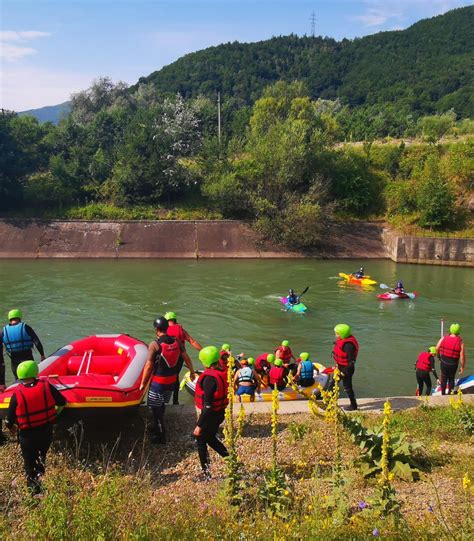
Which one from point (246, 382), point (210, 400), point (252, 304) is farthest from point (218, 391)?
point (252, 304)

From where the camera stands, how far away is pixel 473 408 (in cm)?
824

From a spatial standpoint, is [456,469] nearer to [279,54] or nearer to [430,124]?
[430,124]

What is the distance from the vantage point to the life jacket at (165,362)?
7.21 m

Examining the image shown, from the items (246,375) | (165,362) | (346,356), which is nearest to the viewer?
(165,362)

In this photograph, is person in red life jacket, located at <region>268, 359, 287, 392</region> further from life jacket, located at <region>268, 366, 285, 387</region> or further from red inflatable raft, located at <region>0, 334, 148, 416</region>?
red inflatable raft, located at <region>0, 334, 148, 416</region>

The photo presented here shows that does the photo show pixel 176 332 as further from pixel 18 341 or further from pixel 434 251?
pixel 434 251

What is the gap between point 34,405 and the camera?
575cm

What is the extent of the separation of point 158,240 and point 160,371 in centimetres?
2697

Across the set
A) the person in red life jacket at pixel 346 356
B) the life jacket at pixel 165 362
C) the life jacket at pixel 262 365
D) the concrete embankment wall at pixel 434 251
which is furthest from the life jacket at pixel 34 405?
the concrete embankment wall at pixel 434 251

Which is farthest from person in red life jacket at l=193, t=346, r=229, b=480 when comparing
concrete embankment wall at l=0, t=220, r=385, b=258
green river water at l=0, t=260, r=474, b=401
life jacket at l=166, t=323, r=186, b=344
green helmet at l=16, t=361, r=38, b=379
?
concrete embankment wall at l=0, t=220, r=385, b=258

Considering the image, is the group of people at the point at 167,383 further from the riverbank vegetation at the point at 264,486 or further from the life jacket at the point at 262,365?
the life jacket at the point at 262,365

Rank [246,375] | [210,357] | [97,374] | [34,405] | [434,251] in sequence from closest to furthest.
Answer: [34,405], [210,357], [97,374], [246,375], [434,251]

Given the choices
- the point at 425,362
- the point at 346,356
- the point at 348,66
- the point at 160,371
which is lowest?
the point at 425,362

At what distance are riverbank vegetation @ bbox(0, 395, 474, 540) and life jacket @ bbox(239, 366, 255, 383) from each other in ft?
8.02
